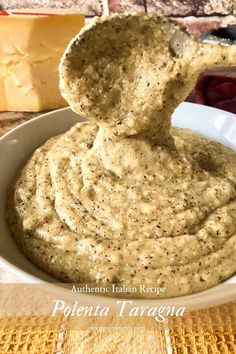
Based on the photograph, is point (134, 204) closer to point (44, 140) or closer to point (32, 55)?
point (44, 140)

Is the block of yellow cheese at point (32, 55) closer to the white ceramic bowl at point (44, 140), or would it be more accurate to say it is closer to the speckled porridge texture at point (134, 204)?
the white ceramic bowl at point (44, 140)

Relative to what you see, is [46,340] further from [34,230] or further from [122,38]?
[122,38]

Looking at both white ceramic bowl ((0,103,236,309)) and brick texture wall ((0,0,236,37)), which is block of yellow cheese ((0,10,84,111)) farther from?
brick texture wall ((0,0,236,37))

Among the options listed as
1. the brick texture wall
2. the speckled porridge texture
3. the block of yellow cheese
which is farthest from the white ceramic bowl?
the brick texture wall

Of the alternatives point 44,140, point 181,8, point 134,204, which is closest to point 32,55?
point 44,140

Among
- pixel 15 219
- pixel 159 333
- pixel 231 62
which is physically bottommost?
pixel 159 333

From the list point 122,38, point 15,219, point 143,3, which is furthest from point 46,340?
point 143,3
